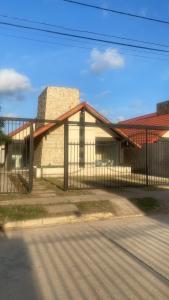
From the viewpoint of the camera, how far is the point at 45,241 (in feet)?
22.1

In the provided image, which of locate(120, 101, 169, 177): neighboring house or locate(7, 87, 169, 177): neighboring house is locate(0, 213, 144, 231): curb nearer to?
locate(120, 101, 169, 177): neighboring house

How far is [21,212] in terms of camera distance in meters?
8.66

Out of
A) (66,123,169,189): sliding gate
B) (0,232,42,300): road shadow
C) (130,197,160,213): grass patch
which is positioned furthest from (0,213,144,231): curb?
(66,123,169,189): sliding gate

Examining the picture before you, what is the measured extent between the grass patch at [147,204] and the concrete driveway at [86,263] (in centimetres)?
198

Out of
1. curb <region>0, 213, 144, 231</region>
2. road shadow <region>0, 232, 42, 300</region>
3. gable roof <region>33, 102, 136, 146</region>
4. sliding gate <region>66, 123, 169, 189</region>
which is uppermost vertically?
gable roof <region>33, 102, 136, 146</region>

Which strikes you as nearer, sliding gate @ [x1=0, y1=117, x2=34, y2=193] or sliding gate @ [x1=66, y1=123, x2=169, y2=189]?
sliding gate @ [x1=0, y1=117, x2=34, y2=193]

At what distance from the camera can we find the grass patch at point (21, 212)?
8269mm

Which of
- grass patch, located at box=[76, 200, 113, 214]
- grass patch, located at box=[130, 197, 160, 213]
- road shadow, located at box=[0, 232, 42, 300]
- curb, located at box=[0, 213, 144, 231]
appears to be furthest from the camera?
grass patch, located at box=[130, 197, 160, 213]

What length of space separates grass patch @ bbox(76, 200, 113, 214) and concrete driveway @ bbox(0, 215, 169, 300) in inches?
48.6

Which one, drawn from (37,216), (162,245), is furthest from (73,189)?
(162,245)

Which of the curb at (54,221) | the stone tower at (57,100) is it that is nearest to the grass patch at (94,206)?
the curb at (54,221)

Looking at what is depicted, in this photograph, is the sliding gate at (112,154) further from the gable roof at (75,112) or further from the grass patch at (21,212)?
the grass patch at (21,212)

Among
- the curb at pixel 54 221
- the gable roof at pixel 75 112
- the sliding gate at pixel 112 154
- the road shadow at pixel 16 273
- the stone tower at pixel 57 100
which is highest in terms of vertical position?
the stone tower at pixel 57 100

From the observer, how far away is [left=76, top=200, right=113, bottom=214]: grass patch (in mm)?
9245
